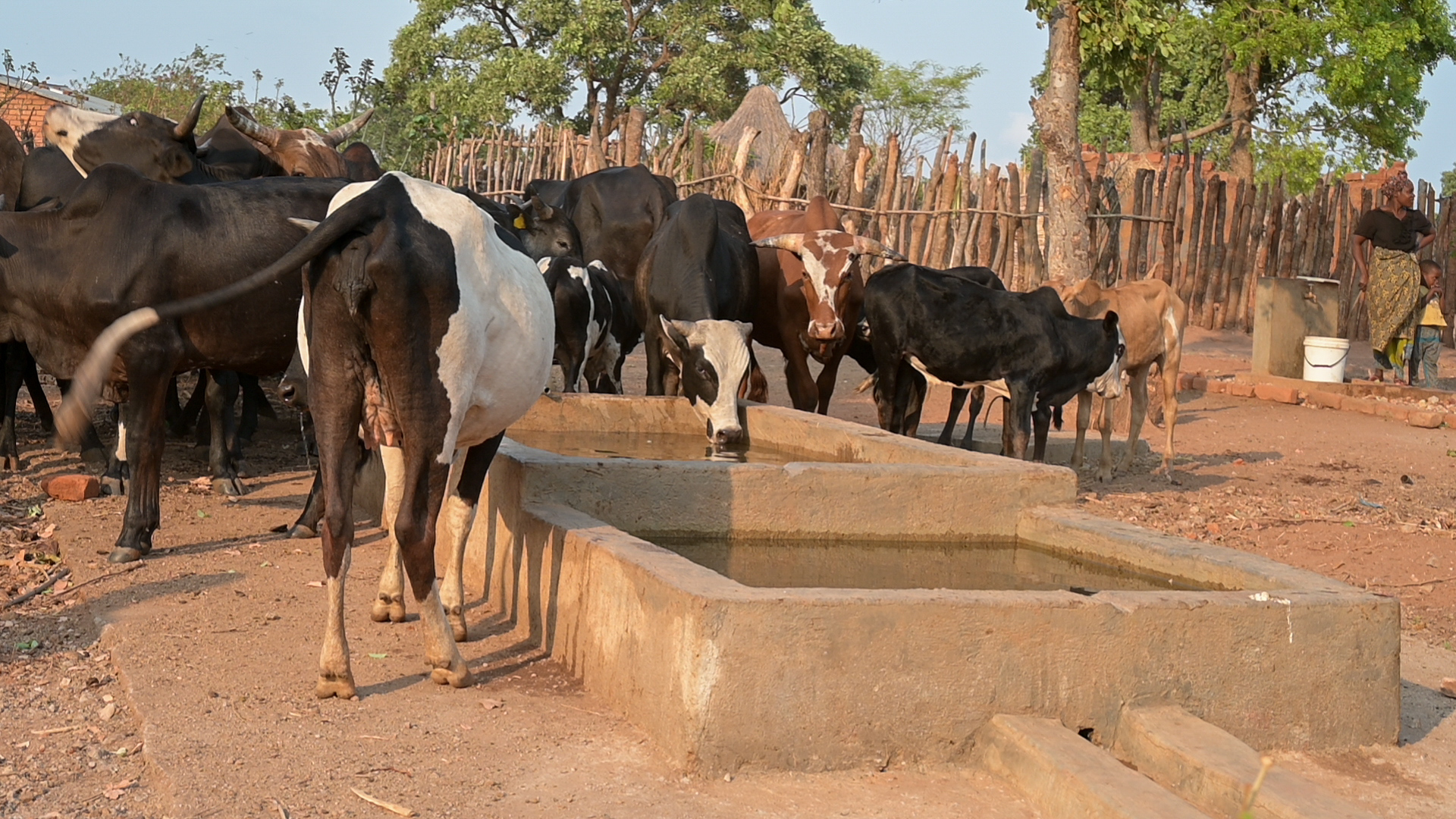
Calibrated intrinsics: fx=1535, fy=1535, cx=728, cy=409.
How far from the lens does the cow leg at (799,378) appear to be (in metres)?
10.0

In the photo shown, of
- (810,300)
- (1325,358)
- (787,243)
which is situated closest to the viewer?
(810,300)

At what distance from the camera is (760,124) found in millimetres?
30531

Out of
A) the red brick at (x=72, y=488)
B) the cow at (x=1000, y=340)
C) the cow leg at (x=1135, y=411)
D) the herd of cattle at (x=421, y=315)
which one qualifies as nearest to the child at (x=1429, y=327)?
the herd of cattle at (x=421, y=315)

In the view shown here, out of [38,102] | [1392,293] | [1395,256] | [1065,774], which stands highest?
[38,102]

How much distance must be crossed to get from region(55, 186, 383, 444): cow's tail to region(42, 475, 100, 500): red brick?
3418 mm

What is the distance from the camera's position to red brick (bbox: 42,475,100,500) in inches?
307

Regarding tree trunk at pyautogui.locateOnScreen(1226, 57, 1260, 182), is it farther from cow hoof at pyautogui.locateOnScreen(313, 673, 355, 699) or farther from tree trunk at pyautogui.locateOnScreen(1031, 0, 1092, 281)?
cow hoof at pyautogui.locateOnScreen(313, 673, 355, 699)

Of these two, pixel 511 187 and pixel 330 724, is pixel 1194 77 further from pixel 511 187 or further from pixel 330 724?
pixel 330 724

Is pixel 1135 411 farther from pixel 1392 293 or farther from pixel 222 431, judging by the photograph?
pixel 1392 293

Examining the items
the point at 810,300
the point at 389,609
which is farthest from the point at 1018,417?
the point at 389,609

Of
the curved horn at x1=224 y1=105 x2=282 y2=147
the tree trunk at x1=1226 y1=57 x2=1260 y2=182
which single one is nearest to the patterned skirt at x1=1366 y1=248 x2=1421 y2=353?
the curved horn at x1=224 y1=105 x2=282 y2=147

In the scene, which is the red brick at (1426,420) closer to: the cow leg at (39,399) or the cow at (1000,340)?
the cow at (1000,340)

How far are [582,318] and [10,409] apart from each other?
3335 millimetres

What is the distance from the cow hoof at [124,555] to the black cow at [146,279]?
0.03 ft
